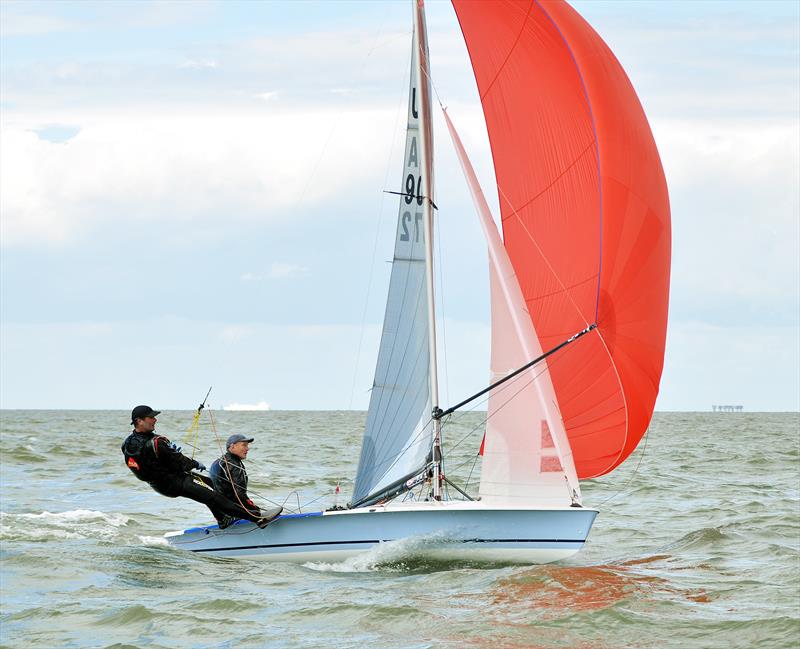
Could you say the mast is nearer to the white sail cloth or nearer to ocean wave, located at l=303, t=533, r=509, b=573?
the white sail cloth

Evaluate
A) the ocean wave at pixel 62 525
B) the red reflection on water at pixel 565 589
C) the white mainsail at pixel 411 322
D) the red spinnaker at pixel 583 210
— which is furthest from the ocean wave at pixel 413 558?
the ocean wave at pixel 62 525

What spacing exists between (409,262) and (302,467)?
15.0 metres

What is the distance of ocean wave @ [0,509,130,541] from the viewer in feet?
47.1

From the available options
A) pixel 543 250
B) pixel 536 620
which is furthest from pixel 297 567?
pixel 543 250

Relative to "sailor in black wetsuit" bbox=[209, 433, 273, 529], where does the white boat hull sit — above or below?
below

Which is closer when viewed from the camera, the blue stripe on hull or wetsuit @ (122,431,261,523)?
the blue stripe on hull

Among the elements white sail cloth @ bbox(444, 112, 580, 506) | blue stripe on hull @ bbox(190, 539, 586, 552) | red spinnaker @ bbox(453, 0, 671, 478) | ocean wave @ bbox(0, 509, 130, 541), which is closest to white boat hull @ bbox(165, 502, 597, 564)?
blue stripe on hull @ bbox(190, 539, 586, 552)

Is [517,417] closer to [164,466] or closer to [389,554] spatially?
[389,554]

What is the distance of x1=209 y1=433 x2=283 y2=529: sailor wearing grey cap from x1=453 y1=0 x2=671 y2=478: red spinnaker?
127 inches

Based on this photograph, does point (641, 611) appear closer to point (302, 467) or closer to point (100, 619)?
point (100, 619)

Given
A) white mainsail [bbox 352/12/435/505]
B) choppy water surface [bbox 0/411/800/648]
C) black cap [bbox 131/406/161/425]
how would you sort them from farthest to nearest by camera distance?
white mainsail [bbox 352/12/435/505], black cap [bbox 131/406/161/425], choppy water surface [bbox 0/411/800/648]

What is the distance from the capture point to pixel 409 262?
12.0 m

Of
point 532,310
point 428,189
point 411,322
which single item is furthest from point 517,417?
point 428,189

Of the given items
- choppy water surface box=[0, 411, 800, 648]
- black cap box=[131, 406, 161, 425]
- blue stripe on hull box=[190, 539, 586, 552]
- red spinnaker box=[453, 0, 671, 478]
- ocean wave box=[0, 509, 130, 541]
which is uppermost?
red spinnaker box=[453, 0, 671, 478]
